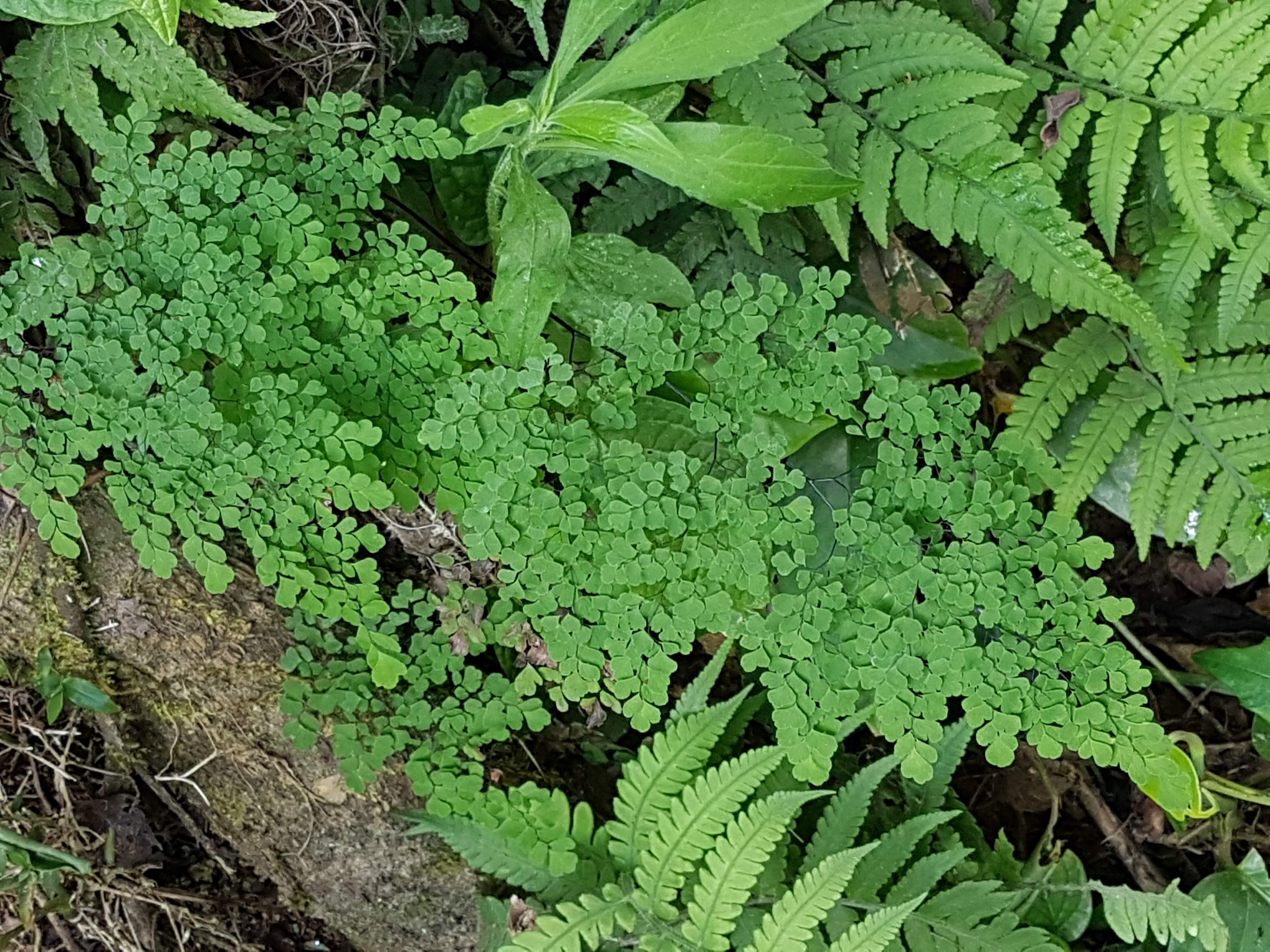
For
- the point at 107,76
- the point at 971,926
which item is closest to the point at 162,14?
the point at 107,76

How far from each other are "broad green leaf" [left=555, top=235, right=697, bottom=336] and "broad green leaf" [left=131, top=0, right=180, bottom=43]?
0.59m

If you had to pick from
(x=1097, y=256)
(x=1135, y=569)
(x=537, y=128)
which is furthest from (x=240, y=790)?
(x=1135, y=569)

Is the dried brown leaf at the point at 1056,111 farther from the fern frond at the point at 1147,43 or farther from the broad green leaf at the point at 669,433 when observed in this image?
the broad green leaf at the point at 669,433

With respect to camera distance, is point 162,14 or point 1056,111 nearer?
point 162,14

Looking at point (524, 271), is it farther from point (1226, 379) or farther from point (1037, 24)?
point (1226, 379)

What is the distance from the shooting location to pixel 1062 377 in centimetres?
176

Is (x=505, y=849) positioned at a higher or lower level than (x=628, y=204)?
Result: lower

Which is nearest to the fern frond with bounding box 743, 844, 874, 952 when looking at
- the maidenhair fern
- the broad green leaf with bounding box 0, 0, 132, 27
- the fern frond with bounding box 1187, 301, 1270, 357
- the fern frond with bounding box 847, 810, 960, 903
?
the maidenhair fern

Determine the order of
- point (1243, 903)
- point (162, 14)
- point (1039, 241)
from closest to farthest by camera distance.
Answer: point (162, 14) < point (1039, 241) < point (1243, 903)

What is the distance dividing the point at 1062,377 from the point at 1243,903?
1.19m

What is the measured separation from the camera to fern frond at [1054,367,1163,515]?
172 cm

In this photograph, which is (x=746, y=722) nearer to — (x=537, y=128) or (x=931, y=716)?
(x=931, y=716)

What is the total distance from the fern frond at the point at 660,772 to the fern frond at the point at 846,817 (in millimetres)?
301

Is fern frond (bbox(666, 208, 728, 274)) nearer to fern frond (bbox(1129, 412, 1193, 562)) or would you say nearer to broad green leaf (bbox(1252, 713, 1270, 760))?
fern frond (bbox(1129, 412, 1193, 562))
